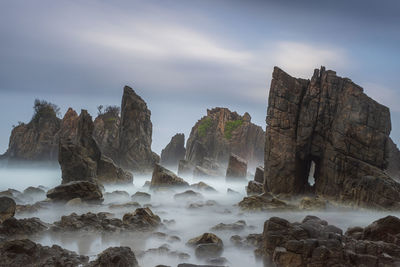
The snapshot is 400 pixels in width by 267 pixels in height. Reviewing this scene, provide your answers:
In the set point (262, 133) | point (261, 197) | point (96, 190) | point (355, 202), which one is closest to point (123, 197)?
point (96, 190)

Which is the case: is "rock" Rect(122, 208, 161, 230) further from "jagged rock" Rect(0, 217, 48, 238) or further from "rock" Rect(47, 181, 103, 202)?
"rock" Rect(47, 181, 103, 202)

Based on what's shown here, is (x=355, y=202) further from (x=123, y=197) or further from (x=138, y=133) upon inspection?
(x=138, y=133)

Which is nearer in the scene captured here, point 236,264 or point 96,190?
point 236,264

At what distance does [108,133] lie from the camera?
78.9 meters

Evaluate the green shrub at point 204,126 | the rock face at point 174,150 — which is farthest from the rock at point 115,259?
the rock face at point 174,150

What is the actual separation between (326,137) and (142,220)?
72.9 feet

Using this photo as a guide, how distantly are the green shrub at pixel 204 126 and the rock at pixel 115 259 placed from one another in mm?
77077

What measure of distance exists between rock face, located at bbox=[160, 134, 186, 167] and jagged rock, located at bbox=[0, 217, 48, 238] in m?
72.8

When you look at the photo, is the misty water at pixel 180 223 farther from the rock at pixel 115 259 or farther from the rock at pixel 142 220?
the rock at pixel 115 259

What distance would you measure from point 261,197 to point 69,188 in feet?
55.9

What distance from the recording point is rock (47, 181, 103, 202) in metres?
33.3

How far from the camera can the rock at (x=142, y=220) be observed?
23.6m

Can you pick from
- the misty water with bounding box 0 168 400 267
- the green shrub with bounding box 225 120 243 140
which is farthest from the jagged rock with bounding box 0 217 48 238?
the green shrub with bounding box 225 120 243 140

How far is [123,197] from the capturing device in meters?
38.9
